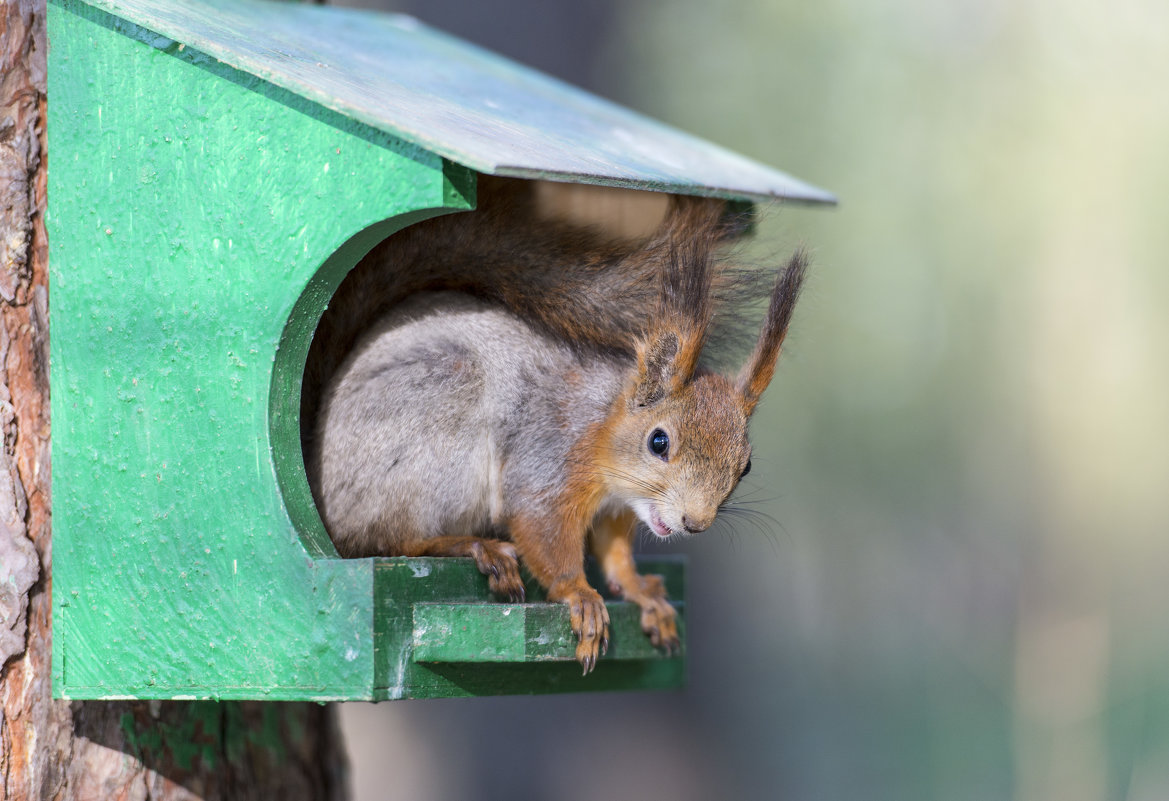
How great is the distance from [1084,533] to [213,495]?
4.12 metres

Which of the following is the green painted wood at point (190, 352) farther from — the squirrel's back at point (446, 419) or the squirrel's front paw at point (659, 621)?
the squirrel's front paw at point (659, 621)

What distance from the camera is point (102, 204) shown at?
204 centimetres

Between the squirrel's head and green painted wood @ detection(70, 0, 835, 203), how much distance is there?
252mm

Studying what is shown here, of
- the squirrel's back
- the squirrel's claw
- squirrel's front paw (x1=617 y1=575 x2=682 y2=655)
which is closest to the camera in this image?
the squirrel's claw

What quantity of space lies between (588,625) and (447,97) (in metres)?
0.86

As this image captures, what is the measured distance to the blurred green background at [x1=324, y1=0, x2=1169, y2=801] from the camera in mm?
4887

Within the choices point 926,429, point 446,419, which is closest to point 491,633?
point 446,419

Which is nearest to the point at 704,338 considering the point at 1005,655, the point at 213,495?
the point at 213,495

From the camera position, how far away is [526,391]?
89.4 inches

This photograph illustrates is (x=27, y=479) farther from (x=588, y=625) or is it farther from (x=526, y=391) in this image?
(x=588, y=625)

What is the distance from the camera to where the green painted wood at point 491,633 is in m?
1.87

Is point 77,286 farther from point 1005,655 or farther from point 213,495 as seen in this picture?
point 1005,655

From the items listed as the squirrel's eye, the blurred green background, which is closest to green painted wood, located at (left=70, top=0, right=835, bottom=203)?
the squirrel's eye

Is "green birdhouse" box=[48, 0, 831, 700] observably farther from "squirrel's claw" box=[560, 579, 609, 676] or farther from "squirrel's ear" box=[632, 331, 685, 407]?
"squirrel's ear" box=[632, 331, 685, 407]
